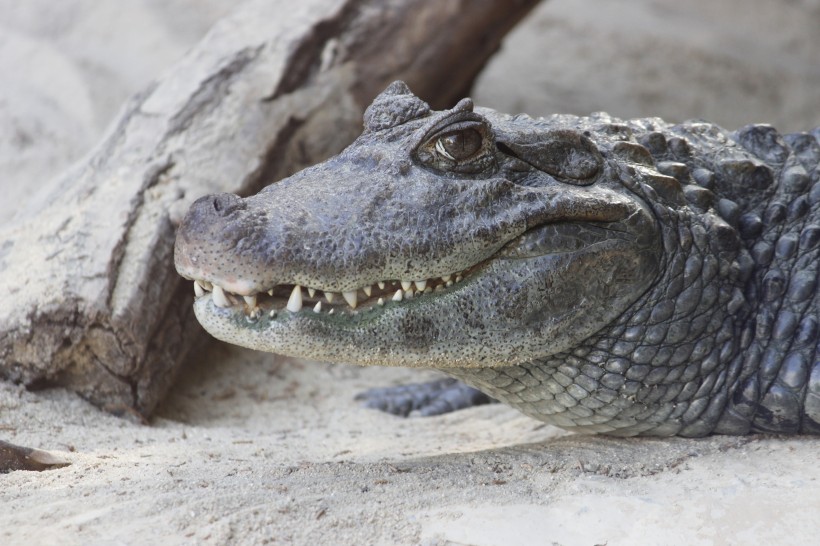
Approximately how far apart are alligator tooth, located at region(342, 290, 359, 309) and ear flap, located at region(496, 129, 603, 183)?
75cm

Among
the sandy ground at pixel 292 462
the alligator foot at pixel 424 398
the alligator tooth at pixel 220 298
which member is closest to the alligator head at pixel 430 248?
the alligator tooth at pixel 220 298

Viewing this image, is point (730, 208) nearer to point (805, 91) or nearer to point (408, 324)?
point (408, 324)

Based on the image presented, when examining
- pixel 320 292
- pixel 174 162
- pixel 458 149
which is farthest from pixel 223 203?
pixel 174 162

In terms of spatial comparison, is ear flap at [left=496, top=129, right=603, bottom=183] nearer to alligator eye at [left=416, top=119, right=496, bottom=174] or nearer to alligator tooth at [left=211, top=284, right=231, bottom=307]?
alligator eye at [left=416, top=119, right=496, bottom=174]

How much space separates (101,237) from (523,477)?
2.14m

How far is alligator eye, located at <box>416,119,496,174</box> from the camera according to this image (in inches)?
112

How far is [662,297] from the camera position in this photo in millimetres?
2939

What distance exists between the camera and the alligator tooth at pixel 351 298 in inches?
104

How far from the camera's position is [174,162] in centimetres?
409

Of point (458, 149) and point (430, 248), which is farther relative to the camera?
point (458, 149)

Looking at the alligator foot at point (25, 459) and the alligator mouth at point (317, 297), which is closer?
the alligator mouth at point (317, 297)

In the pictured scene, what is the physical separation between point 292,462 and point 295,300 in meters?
0.72

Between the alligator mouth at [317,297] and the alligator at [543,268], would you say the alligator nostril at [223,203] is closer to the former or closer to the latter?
the alligator at [543,268]

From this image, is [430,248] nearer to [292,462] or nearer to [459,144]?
[459,144]
